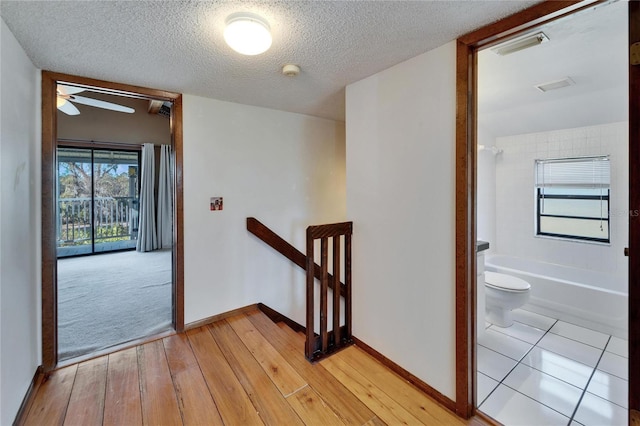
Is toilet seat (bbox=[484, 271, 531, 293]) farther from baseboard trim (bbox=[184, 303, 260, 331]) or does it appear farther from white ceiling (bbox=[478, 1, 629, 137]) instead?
baseboard trim (bbox=[184, 303, 260, 331])

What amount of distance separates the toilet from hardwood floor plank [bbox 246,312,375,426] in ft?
5.97

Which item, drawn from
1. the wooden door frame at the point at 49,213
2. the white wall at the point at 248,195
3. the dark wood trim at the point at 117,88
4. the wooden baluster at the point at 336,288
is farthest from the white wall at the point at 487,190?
the wooden door frame at the point at 49,213

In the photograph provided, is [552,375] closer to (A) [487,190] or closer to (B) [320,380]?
(B) [320,380]

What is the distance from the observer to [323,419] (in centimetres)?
146

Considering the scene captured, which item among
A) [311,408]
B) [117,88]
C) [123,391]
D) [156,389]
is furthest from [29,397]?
[117,88]

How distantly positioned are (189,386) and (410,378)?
138cm

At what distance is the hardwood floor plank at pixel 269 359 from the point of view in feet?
5.64

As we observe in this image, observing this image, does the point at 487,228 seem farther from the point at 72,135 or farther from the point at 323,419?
the point at 72,135

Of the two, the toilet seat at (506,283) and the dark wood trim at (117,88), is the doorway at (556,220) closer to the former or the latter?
the toilet seat at (506,283)

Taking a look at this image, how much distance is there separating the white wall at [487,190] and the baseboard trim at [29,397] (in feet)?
14.7

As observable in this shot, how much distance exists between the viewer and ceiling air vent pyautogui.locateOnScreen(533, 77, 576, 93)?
229 centimetres

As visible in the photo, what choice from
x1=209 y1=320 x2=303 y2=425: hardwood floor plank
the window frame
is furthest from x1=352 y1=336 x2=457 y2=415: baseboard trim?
the window frame

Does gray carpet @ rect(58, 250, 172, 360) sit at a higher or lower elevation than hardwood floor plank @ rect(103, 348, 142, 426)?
higher

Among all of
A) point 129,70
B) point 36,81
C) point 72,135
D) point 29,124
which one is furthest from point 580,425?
point 72,135
